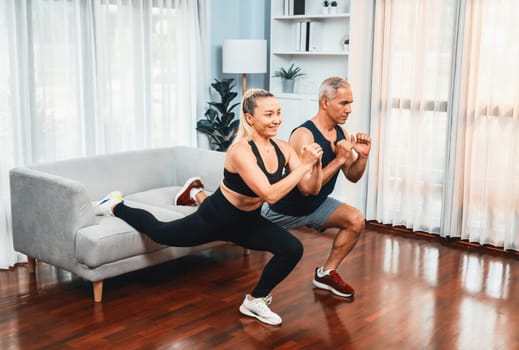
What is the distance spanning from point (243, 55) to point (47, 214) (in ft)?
8.14

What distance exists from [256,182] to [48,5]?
91.6 inches

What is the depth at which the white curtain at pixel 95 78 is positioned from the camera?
437cm

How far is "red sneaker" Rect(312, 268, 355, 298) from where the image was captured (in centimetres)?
384

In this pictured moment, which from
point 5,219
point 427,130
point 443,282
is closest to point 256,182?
point 443,282

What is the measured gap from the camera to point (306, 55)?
6.18 metres

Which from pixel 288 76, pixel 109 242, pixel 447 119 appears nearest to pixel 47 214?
pixel 109 242

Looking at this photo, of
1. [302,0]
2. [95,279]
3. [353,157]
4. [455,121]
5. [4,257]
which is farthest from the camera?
[302,0]

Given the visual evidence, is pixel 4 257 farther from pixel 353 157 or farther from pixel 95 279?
pixel 353 157

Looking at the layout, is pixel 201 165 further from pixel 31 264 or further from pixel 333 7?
pixel 333 7

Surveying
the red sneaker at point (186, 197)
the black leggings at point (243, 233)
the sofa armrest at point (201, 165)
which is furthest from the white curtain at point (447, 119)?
the black leggings at point (243, 233)

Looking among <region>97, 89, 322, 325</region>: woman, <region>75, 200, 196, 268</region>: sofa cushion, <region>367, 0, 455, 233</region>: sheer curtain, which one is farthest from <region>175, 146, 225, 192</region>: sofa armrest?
<region>367, 0, 455, 233</region>: sheer curtain

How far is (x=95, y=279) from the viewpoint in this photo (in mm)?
3656

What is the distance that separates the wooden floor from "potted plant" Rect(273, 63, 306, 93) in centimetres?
197

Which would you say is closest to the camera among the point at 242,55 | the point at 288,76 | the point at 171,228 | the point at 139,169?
the point at 171,228
